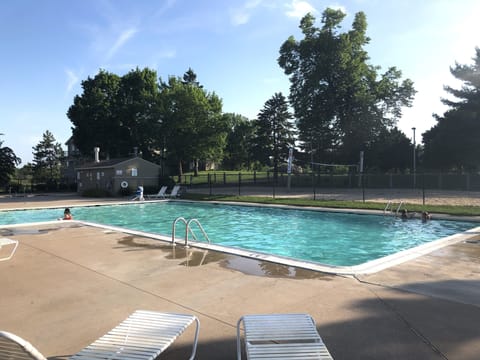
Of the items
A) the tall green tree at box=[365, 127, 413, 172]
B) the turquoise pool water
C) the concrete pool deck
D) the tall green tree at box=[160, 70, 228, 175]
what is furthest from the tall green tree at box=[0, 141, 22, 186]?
the tall green tree at box=[365, 127, 413, 172]

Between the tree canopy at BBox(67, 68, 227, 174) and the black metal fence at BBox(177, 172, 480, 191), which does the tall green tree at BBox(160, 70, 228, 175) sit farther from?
the black metal fence at BBox(177, 172, 480, 191)

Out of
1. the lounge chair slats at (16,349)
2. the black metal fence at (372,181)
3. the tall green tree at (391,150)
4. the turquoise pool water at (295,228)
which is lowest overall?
the turquoise pool water at (295,228)

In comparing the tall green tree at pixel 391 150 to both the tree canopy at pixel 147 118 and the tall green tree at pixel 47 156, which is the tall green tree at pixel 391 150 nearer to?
the tree canopy at pixel 147 118

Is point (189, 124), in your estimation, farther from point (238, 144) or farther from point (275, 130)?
point (238, 144)

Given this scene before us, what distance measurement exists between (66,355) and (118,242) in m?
5.52

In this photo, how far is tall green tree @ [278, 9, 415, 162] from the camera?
41188 mm

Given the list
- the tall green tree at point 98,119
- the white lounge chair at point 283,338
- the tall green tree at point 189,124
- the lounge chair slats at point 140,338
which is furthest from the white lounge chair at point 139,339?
the tall green tree at point 98,119

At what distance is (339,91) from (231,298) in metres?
41.2

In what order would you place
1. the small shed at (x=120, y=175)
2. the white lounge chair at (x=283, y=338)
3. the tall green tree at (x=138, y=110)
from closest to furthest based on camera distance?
the white lounge chair at (x=283, y=338) → the small shed at (x=120, y=175) → the tall green tree at (x=138, y=110)

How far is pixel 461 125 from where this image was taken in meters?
32.3

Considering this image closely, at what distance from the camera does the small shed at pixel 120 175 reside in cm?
2834

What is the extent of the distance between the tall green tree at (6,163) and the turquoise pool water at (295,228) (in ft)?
69.6

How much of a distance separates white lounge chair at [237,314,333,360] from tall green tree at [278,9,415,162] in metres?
40.5

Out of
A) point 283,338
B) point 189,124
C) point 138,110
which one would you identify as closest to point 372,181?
point 189,124
